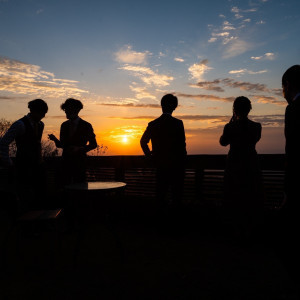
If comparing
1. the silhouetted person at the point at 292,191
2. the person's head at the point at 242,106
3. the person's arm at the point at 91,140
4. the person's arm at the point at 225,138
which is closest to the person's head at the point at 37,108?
the person's arm at the point at 91,140

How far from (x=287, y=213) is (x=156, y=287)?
178 cm

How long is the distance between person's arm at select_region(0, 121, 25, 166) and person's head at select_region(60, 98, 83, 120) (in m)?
0.84

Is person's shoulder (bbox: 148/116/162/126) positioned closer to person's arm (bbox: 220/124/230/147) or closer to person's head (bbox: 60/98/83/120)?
person's arm (bbox: 220/124/230/147)

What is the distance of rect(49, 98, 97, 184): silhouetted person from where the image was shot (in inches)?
223

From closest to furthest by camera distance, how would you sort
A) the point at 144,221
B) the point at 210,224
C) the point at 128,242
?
the point at 128,242 → the point at 210,224 → the point at 144,221

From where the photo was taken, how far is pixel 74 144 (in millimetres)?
5730

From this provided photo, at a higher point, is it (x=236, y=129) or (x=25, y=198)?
(x=236, y=129)

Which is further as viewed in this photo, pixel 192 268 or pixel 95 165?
pixel 95 165

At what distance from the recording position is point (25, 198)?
17.3 feet

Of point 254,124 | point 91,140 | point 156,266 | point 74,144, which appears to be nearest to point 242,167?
point 254,124

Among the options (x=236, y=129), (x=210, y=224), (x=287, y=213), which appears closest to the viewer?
(x=287, y=213)

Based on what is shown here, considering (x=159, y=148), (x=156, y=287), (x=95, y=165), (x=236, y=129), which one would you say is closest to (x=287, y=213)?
(x=156, y=287)

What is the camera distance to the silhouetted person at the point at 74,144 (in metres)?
5.66

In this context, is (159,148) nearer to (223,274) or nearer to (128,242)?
(128,242)
